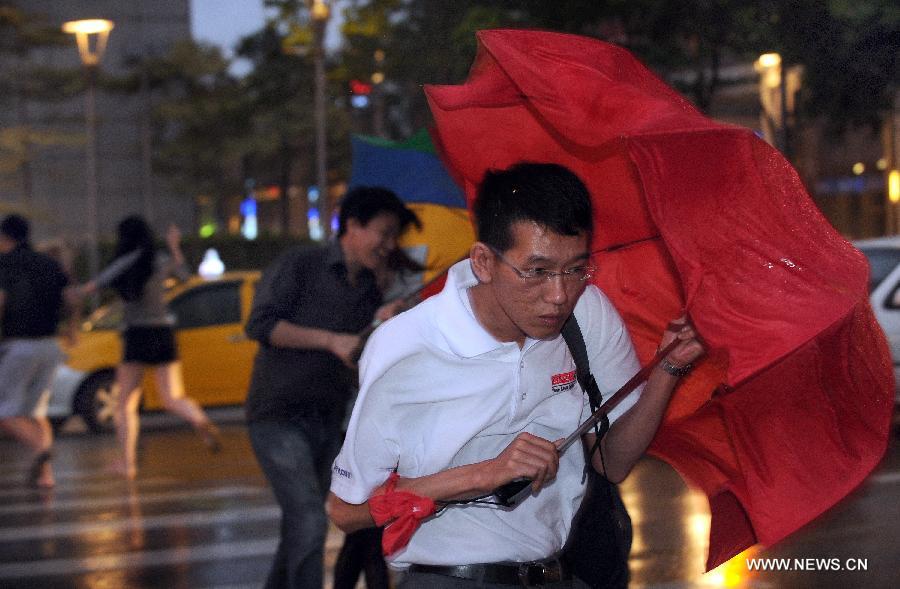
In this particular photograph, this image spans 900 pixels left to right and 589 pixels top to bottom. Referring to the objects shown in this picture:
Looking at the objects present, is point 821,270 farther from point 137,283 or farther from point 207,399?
point 207,399

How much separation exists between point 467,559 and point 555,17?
1265 centimetres

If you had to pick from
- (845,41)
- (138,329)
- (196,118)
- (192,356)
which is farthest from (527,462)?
(196,118)

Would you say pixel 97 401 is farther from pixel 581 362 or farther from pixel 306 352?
pixel 581 362

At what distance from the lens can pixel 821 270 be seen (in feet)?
8.79

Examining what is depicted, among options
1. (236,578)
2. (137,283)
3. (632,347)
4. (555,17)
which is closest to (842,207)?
(555,17)

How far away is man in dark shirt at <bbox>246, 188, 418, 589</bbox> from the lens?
473cm

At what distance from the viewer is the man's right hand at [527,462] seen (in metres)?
2.52

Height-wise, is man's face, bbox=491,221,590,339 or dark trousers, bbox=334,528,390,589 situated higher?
man's face, bbox=491,221,590,339

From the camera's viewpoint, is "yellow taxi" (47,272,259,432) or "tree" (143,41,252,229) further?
"tree" (143,41,252,229)

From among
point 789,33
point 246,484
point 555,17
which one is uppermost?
point 555,17

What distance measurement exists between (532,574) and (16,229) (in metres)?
7.74

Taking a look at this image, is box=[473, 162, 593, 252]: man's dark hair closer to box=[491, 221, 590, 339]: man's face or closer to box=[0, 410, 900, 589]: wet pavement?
box=[491, 221, 590, 339]: man's face

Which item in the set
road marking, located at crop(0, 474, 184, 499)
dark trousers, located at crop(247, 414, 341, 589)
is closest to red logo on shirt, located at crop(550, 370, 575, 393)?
dark trousers, located at crop(247, 414, 341, 589)

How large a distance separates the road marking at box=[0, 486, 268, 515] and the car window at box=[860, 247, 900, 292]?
5.62 m
